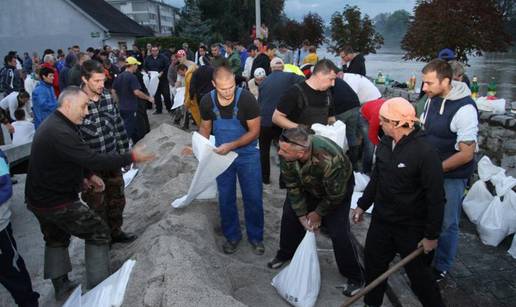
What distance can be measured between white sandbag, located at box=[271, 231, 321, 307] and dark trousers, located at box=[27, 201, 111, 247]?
165 cm

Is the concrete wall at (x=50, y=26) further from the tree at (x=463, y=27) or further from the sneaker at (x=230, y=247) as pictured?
the sneaker at (x=230, y=247)

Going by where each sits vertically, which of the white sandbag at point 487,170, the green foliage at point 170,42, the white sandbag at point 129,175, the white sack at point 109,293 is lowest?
the white sandbag at point 129,175

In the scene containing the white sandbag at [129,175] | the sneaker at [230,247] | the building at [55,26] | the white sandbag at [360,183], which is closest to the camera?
the sneaker at [230,247]

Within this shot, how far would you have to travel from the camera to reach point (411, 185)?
2.91 m

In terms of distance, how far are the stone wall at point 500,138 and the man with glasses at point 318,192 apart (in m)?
3.31

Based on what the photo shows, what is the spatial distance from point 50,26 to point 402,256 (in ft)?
110

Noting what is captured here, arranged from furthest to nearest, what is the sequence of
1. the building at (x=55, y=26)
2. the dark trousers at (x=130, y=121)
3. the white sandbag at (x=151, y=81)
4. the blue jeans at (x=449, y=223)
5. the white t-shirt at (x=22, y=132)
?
the building at (x=55, y=26) → the white sandbag at (x=151, y=81) → the dark trousers at (x=130, y=121) → the white t-shirt at (x=22, y=132) → the blue jeans at (x=449, y=223)

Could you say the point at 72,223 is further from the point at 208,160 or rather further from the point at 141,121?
the point at 141,121

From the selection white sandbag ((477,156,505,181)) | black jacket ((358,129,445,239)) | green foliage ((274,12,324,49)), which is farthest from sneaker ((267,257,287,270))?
green foliage ((274,12,324,49))

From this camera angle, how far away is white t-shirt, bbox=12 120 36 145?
6.96 m

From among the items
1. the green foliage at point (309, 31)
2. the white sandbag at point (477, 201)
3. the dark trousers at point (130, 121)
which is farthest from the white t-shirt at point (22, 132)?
the green foliage at point (309, 31)

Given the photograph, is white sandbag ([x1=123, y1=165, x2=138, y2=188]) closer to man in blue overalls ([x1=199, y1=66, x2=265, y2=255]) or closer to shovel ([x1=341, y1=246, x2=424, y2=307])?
man in blue overalls ([x1=199, y1=66, x2=265, y2=255])

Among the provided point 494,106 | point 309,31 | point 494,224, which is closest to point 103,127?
point 494,224

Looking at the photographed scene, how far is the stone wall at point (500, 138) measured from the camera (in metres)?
5.63
